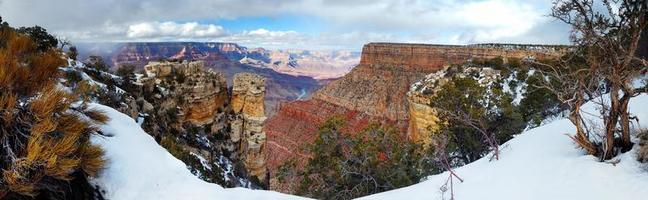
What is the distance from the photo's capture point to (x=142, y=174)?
7672 millimetres

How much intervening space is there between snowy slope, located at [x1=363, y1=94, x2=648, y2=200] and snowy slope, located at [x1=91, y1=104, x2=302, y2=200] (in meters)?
4.68

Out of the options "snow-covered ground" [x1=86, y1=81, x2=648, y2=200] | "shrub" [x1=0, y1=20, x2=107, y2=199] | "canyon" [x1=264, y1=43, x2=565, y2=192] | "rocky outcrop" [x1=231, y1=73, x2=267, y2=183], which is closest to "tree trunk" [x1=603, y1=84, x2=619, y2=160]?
"snow-covered ground" [x1=86, y1=81, x2=648, y2=200]

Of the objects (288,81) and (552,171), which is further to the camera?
(288,81)

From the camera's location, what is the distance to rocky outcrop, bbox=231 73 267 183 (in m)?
26.4

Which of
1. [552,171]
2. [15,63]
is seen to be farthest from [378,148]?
[15,63]

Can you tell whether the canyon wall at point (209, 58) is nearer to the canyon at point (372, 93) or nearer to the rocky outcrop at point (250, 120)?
the canyon at point (372, 93)

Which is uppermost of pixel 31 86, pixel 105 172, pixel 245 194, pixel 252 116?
pixel 31 86

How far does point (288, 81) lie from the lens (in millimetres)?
184625

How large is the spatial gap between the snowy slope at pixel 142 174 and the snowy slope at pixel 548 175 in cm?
468

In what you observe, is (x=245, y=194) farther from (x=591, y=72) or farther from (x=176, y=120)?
(x=176, y=120)

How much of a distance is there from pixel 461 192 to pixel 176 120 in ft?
50.5

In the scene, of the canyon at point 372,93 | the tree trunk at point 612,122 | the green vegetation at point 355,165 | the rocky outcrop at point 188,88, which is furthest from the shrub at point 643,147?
the canyon at point 372,93

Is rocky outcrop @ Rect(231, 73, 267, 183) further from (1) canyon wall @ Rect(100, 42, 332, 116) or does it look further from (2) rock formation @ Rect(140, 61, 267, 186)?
(1) canyon wall @ Rect(100, 42, 332, 116)

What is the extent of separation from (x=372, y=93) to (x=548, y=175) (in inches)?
2085
